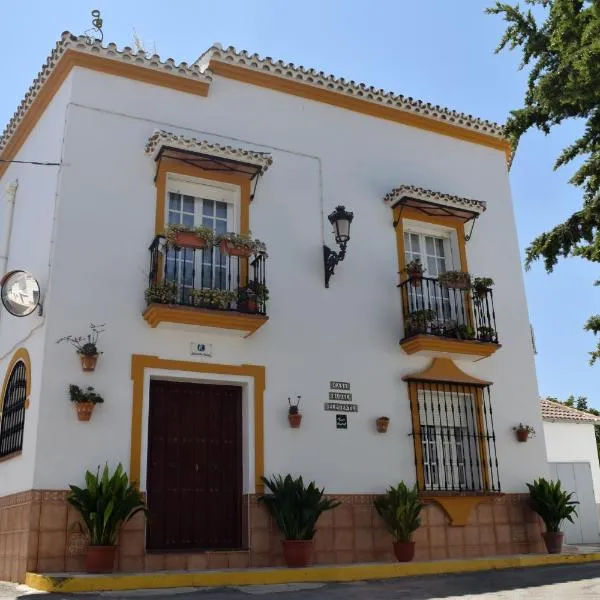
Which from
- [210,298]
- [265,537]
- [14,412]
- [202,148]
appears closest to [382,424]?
[265,537]

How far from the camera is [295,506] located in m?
9.09

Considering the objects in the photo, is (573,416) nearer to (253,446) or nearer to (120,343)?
(253,446)

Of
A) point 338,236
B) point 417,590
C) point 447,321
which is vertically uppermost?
point 338,236

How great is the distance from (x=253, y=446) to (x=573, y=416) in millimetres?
10876

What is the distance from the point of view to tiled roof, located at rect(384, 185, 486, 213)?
1152cm

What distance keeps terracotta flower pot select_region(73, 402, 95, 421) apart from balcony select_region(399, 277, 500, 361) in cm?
472

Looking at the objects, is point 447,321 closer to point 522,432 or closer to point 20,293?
point 522,432

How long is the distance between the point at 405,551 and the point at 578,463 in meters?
8.94

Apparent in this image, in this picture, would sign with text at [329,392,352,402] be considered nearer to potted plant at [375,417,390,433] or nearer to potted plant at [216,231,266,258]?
potted plant at [375,417,390,433]

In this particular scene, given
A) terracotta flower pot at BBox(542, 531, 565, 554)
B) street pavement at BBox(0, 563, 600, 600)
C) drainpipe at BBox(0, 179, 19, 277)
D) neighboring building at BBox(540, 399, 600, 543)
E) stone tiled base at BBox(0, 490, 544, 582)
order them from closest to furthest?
street pavement at BBox(0, 563, 600, 600) → stone tiled base at BBox(0, 490, 544, 582) → terracotta flower pot at BBox(542, 531, 565, 554) → drainpipe at BBox(0, 179, 19, 277) → neighboring building at BBox(540, 399, 600, 543)

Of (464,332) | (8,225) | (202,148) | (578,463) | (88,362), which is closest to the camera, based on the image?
(88,362)

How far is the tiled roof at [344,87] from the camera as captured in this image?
36.2 feet

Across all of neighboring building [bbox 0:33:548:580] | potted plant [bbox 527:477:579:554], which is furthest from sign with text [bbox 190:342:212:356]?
potted plant [bbox 527:477:579:554]

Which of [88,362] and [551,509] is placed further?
[551,509]
